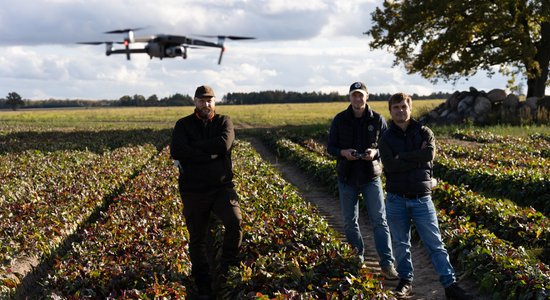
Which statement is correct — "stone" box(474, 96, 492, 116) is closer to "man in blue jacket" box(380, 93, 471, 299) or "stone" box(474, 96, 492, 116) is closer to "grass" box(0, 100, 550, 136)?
"grass" box(0, 100, 550, 136)

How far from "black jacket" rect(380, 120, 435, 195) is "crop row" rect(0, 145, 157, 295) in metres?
5.38

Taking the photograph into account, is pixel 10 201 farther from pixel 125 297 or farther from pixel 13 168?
pixel 125 297

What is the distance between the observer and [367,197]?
25.7ft

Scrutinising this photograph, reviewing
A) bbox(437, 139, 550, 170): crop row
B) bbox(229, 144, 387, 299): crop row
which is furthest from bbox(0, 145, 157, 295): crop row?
bbox(437, 139, 550, 170): crop row

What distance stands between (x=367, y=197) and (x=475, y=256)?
1.87 metres

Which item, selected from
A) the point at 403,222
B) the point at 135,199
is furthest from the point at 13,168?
the point at 403,222

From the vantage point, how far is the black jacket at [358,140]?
7.80m

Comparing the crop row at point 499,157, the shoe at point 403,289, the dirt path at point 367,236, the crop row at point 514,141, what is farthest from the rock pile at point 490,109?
the shoe at point 403,289

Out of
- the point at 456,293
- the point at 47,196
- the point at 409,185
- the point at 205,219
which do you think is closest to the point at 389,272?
the point at 456,293

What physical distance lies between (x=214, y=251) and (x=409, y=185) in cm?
391

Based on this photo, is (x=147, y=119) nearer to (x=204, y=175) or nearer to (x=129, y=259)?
(x=129, y=259)

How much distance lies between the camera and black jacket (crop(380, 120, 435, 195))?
6.90 metres

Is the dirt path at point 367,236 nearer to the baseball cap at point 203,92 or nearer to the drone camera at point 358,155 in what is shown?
the drone camera at point 358,155

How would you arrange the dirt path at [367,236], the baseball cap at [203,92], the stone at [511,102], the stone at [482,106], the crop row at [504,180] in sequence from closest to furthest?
the baseball cap at [203,92] < the dirt path at [367,236] < the crop row at [504,180] < the stone at [511,102] < the stone at [482,106]
